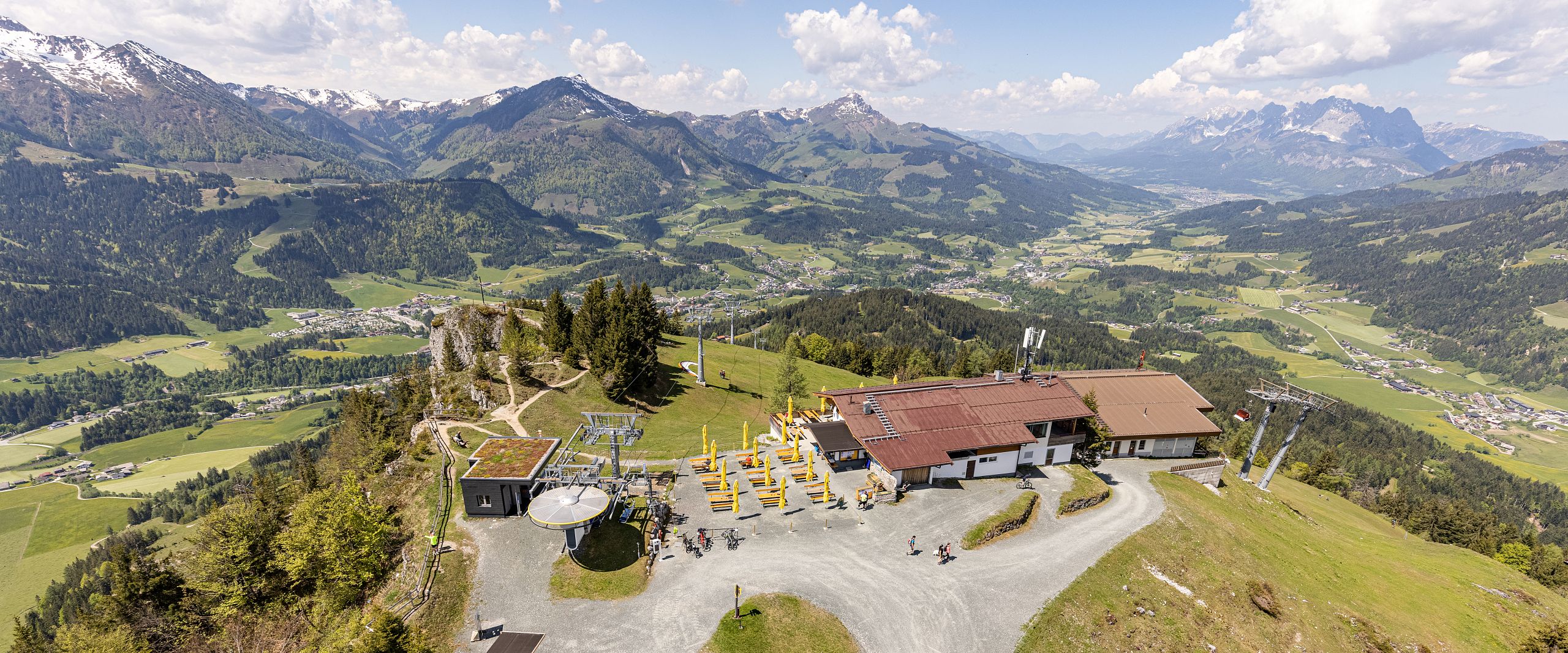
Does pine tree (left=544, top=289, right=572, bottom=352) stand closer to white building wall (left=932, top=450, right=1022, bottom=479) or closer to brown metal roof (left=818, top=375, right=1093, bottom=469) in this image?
brown metal roof (left=818, top=375, right=1093, bottom=469)

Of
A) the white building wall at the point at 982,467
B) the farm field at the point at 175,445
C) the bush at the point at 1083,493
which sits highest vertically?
the white building wall at the point at 982,467

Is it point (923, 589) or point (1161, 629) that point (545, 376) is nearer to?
point (923, 589)

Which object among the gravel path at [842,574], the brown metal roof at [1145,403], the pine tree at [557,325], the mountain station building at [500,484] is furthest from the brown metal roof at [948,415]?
the pine tree at [557,325]

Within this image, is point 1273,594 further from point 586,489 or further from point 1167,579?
point 586,489

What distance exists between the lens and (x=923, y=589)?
135 ft

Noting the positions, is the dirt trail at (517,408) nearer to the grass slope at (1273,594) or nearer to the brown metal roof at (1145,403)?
the grass slope at (1273,594)

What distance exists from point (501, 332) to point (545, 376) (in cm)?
1723

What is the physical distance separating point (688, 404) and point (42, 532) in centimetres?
17471

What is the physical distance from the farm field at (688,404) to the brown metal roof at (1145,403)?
127 feet

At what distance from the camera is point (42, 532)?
135 meters

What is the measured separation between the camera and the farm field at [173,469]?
16062cm

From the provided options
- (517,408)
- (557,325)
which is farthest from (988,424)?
(557,325)

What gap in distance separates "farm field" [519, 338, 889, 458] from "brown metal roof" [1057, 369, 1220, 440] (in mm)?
38650

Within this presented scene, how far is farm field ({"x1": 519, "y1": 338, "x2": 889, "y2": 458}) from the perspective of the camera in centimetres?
6494
